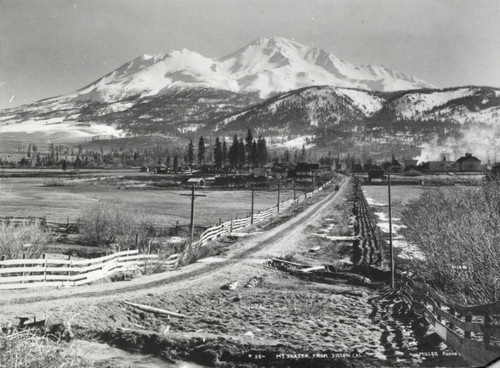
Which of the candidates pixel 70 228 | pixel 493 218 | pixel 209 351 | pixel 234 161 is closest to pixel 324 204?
pixel 70 228

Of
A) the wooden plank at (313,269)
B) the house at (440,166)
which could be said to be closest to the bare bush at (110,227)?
the wooden plank at (313,269)

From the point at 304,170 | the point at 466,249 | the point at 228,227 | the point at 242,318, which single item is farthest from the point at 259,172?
the point at 242,318

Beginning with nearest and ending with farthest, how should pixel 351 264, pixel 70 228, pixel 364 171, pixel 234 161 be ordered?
1. pixel 351 264
2. pixel 70 228
3. pixel 234 161
4. pixel 364 171

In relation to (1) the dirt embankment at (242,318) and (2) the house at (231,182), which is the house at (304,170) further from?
(1) the dirt embankment at (242,318)

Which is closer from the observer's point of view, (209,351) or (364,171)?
(209,351)

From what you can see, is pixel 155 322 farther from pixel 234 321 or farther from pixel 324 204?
pixel 324 204

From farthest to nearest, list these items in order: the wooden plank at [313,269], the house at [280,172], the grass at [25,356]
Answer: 1. the house at [280,172]
2. the wooden plank at [313,269]
3. the grass at [25,356]

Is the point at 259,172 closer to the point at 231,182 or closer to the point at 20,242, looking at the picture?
the point at 231,182
